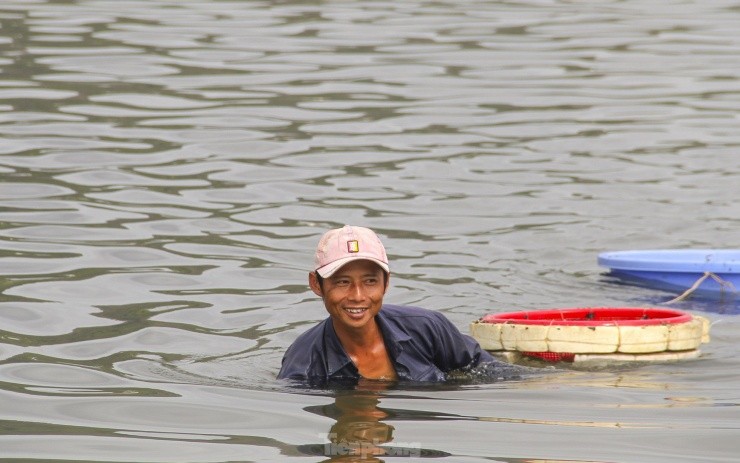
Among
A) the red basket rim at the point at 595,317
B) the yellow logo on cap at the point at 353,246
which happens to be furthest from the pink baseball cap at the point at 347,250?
the red basket rim at the point at 595,317

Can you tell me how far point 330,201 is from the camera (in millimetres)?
13852

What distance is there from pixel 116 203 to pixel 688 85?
9.26 m

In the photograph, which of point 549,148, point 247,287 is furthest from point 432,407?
point 549,148

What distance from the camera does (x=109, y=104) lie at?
57.8 ft

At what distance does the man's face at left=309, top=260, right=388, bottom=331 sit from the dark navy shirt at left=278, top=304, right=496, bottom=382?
29 centimetres

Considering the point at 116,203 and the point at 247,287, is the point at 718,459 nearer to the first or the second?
the point at 247,287

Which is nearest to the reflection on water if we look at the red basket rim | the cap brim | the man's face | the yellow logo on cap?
the red basket rim

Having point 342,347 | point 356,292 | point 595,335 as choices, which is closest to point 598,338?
point 595,335

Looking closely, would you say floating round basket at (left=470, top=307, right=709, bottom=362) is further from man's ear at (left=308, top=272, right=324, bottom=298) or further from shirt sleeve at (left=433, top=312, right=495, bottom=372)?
man's ear at (left=308, top=272, right=324, bottom=298)

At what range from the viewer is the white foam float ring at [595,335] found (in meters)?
8.70

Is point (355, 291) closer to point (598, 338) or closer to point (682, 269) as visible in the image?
point (598, 338)

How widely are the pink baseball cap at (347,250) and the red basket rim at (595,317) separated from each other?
1.67 metres

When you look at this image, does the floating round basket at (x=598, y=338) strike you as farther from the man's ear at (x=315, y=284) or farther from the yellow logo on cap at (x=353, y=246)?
the yellow logo on cap at (x=353, y=246)

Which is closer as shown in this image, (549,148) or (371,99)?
(549,148)
